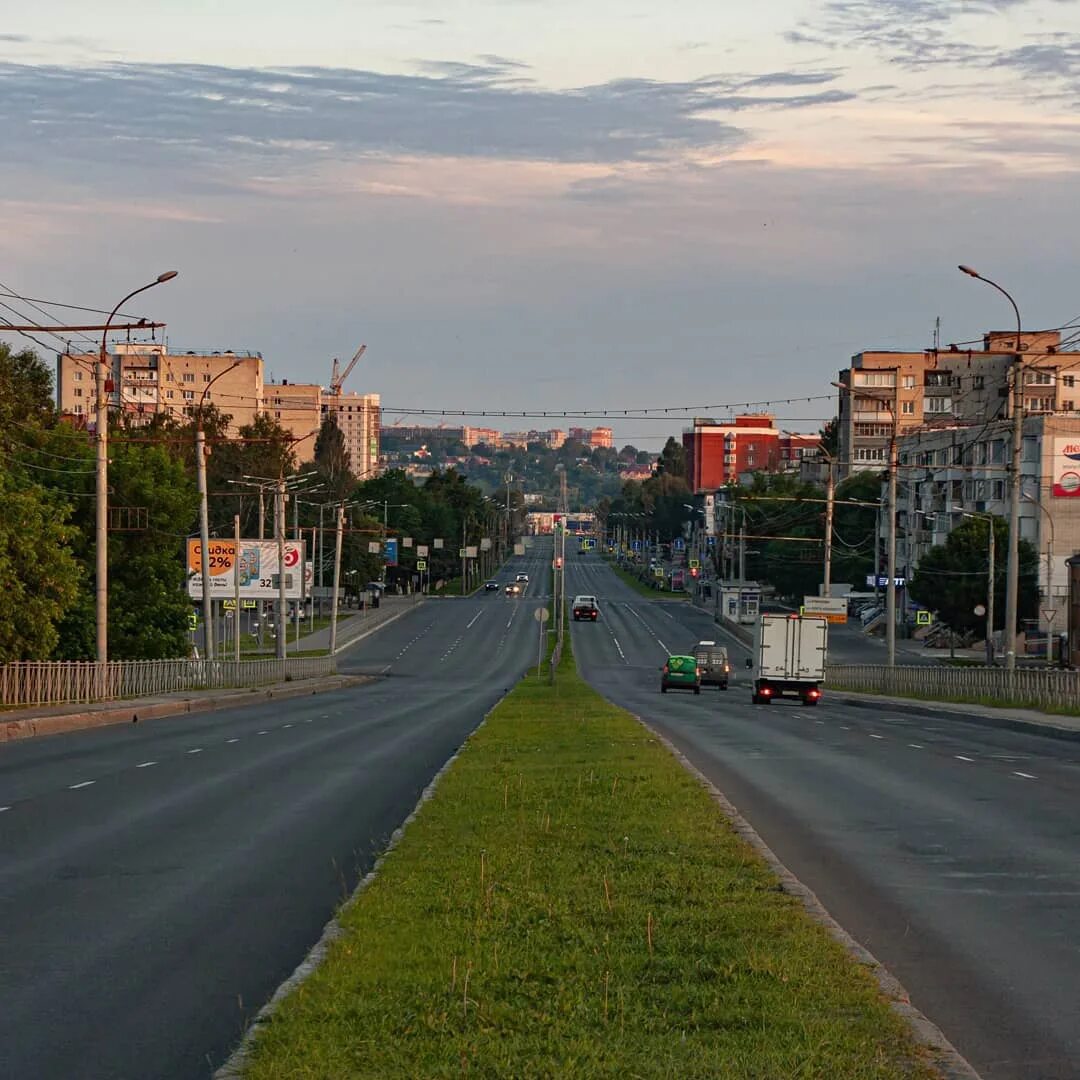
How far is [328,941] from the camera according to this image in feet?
31.7

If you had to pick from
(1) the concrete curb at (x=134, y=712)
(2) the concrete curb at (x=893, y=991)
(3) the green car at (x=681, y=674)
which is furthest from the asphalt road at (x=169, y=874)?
(3) the green car at (x=681, y=674)

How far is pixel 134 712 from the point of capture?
132ft

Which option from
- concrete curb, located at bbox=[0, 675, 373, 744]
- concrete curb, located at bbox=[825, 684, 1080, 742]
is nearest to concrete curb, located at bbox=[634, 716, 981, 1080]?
concrete curb, located at bbox=[825, 684, 1080, 742]

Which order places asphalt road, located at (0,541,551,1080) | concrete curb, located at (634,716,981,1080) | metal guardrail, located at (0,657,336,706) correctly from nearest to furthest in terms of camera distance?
concrete curb, located at (634,716,981,1080)
asphalt road, located at (0,541,551,1080)
metal guardrail, located at (0,657,336,706)

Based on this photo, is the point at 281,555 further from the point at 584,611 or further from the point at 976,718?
the point at 584,611

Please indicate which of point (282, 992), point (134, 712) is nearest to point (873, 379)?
point (134, 712)

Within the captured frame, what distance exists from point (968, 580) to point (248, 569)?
4389cm

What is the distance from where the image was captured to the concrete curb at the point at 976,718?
34031mm

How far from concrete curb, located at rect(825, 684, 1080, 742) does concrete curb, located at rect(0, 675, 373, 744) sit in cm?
1988

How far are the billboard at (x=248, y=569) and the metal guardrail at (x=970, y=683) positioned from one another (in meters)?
25.7

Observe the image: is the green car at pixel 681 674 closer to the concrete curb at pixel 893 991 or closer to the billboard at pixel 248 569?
the billboard at pixel 248 569

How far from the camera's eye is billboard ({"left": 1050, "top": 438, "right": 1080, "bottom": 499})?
221 ft

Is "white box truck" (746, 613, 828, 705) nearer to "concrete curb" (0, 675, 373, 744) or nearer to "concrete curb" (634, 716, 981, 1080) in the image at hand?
"concrete curb" (0, 675, 373, 744)

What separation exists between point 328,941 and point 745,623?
10587cm
